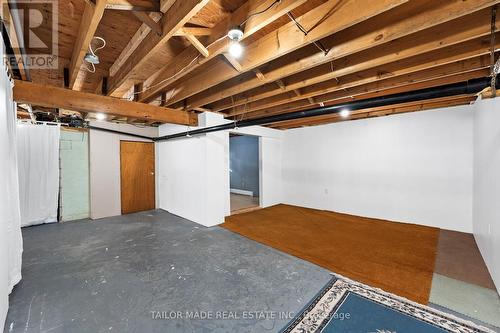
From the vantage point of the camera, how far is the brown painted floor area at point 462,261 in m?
2.30

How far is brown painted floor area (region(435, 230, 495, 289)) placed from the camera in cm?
230

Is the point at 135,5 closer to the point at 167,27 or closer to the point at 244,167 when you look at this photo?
the point at 167,27

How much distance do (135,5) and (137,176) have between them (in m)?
4.69

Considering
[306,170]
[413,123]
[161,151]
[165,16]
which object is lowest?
[306,170]

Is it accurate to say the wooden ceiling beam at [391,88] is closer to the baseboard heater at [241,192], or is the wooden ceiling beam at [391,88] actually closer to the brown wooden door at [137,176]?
the brown wooden door at [137,176]

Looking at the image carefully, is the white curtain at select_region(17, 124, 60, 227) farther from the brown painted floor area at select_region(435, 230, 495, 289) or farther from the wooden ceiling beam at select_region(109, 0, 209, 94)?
the brown painted floor area at select_region(435, 230, 495, 289)

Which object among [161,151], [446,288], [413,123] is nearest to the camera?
[446,288]

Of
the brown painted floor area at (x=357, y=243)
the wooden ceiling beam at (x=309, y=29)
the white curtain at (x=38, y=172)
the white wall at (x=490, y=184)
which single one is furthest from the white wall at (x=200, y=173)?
the white wall at (x=490, y=184)

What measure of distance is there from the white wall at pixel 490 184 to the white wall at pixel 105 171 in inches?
255

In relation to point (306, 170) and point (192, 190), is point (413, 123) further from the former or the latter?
point (192, 190)

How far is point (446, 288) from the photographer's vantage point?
2.12 m

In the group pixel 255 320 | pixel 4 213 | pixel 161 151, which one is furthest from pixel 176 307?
pixel 161 151

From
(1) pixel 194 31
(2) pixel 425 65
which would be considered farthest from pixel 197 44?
(2) pixel 425 65

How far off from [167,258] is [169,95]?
2617 mm
